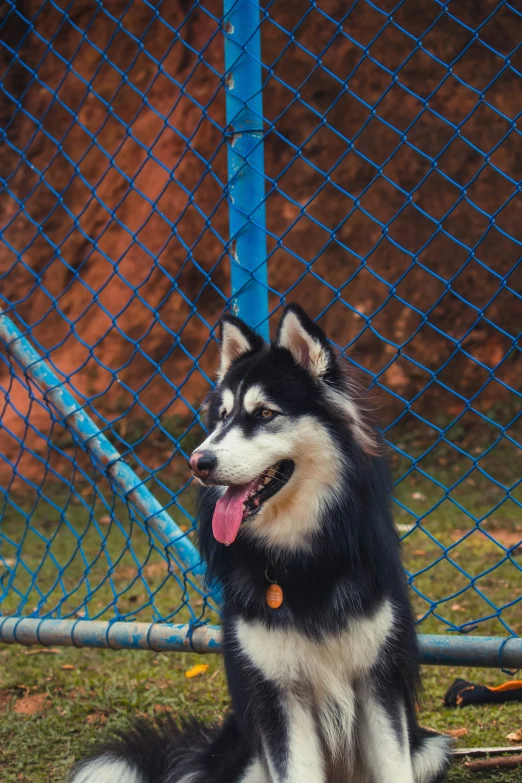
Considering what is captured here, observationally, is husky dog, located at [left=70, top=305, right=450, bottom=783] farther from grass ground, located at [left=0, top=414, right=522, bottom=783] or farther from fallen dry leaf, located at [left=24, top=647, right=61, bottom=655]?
fallen dry leaf, located at [left=24, top=647, right=61, bottom=655]

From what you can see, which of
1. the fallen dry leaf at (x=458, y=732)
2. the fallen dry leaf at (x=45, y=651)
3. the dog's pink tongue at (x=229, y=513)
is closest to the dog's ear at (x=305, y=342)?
the dog's pink tongue at (x=229, y=513)

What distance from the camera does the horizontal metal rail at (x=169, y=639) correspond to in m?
2.49

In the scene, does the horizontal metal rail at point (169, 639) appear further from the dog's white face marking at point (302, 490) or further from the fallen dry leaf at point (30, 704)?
the dog's white face marking at point (302, 490)

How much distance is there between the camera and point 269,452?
7.01ft

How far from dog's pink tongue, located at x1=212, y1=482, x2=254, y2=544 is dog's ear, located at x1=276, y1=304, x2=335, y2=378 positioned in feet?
1.09

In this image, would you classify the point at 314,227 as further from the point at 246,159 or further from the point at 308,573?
the point at 308,573

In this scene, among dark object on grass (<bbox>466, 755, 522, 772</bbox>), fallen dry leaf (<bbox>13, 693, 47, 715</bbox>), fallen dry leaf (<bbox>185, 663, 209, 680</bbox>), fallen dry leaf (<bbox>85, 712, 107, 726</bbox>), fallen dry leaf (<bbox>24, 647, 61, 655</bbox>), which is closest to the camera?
dark object on grass (<bbox>466, 755, 522, 772</bbox>)

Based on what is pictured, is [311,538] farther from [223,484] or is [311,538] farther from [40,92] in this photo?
[40,92]

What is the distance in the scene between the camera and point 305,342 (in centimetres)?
221

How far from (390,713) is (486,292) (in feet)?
21.3

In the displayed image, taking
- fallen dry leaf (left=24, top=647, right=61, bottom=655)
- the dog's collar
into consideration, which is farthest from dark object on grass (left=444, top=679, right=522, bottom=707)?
fallen dry leaf (left=24, top=647, right=61, bottom=655)

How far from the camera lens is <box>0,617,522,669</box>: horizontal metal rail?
2.49 metres

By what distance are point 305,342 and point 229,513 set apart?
18.1 inches

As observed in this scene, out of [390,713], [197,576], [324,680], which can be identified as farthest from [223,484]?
[197,576]
